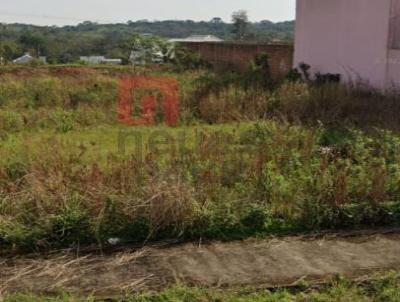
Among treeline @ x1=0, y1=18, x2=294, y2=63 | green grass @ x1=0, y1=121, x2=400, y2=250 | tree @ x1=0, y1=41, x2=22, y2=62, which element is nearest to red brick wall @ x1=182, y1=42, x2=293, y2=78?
treeline @ x1=0, y1=18, x2=294, y2=63

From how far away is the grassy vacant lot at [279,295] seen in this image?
3.35 metres

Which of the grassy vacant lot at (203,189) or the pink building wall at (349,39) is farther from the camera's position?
the pink building wall at (349,39)

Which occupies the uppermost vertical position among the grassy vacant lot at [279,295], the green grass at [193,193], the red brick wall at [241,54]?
the red brick wall at [241,54]

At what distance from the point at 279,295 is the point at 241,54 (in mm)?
20076

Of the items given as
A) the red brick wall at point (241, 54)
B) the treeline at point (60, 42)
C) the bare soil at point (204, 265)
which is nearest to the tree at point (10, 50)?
the treeline at point (60, 42)

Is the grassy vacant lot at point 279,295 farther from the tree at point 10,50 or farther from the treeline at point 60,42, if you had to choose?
the tree at point 10,50

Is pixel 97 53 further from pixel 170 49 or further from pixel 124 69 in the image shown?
pixel 124 69

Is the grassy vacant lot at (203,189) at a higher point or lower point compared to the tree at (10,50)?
lower

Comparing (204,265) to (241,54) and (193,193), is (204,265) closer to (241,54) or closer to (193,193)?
(193,193)

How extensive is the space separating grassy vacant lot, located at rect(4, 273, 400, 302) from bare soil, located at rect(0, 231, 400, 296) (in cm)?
12

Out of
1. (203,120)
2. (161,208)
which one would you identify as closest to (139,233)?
(161,208)

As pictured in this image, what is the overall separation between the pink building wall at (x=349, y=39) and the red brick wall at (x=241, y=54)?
1687 mm

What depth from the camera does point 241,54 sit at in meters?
22.7

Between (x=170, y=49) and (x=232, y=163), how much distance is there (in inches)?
736
